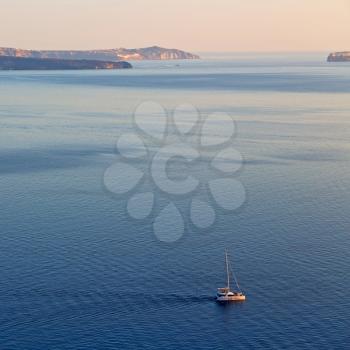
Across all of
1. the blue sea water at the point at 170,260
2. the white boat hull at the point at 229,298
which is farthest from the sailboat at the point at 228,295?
the blue sea water at the point at 170,260

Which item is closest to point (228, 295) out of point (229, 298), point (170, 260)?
point (229, 298)

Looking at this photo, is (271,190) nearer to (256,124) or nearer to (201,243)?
(201,243)

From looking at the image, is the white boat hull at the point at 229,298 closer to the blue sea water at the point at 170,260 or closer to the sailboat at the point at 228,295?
the sailboat at the point at 228,295

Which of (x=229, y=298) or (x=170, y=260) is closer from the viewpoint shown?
(x=229, y=298)

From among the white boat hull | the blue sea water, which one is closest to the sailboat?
the white boat hull

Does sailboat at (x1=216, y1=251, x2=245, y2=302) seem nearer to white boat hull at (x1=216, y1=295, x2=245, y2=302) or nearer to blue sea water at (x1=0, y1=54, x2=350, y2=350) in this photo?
white boat hull at (x1=216, y1=295, x2=245, y2=302)

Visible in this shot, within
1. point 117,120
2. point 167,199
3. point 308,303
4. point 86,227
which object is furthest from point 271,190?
point 117,120

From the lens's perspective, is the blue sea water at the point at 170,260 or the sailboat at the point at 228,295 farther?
the sailboat at the point at 228,295

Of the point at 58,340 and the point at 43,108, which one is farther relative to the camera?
the point at 43,108

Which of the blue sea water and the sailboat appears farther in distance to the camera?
the sailboat

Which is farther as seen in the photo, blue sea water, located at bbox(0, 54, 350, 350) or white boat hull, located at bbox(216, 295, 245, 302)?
white boat hull, located at bbox(216, 295, 245, 302)

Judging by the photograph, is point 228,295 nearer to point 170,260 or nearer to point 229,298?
point 229,298
